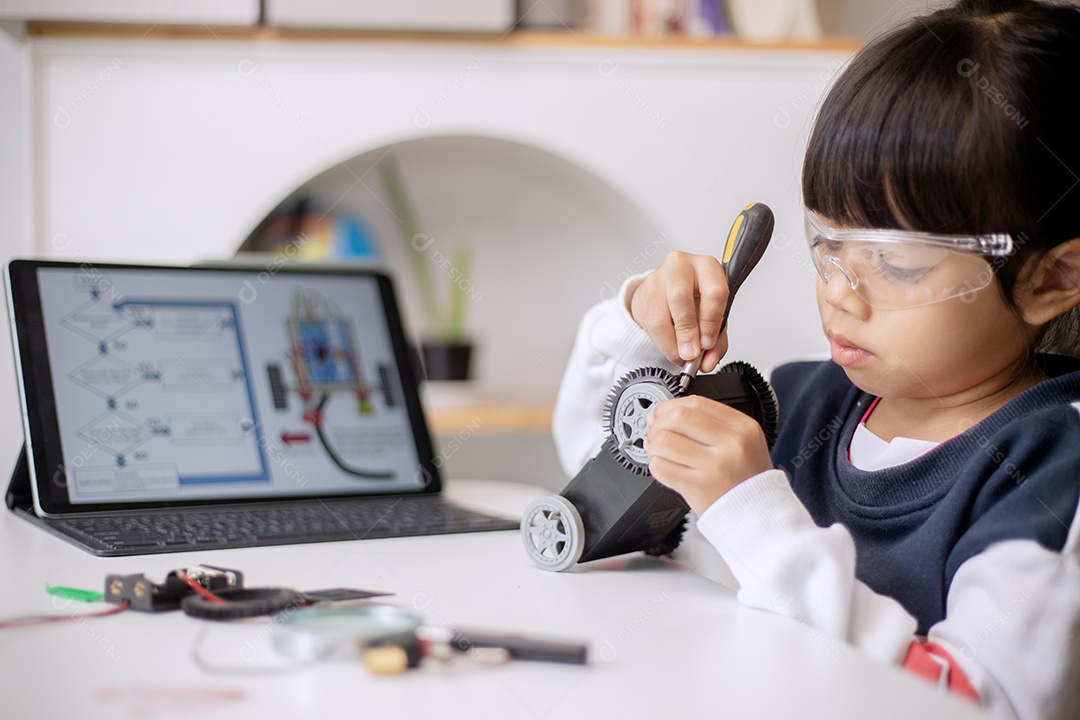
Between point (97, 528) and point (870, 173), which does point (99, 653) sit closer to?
point (97, 528)

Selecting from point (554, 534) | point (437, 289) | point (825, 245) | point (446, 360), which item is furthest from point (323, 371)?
point (437, 289)

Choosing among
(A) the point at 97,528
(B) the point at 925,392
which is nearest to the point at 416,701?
(A) the point at 97,528

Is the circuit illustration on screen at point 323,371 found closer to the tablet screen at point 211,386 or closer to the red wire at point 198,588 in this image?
the tablet screen at point 211,386

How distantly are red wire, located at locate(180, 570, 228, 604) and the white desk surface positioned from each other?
2 centimetres

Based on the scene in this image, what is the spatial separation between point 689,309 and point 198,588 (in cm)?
46

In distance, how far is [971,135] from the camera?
815mm

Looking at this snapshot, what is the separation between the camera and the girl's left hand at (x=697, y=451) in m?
0.71

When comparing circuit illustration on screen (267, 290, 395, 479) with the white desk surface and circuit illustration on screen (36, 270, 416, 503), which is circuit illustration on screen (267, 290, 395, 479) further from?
the white desk surface

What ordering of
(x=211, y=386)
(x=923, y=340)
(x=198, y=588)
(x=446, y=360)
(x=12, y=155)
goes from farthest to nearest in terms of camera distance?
(x=446, y=360)
(x=12, y=155)
(x=211, y=386)
(x=923, y=340)
(x=198, y=588)

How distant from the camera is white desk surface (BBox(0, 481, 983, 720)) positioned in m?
0.48

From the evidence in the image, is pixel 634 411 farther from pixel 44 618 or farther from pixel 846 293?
pixel 44 618

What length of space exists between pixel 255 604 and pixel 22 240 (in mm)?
1351

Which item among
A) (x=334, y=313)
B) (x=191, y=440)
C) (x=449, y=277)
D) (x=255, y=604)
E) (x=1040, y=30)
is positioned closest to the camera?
(x=255, y=604)

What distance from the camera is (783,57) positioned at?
6.15 feet
